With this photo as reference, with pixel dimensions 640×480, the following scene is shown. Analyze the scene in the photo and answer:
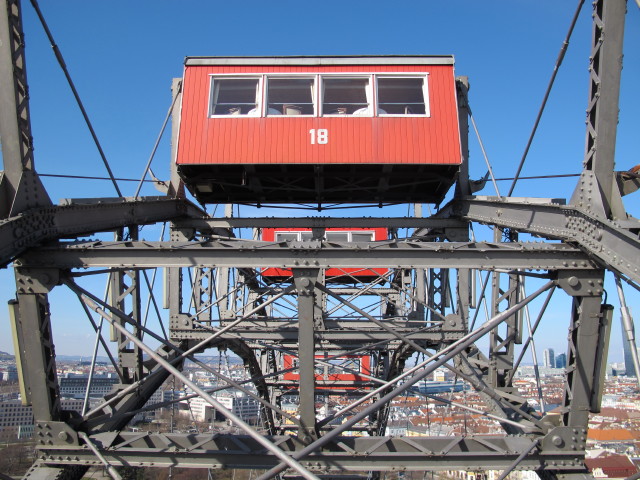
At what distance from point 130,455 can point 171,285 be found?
4831 mm

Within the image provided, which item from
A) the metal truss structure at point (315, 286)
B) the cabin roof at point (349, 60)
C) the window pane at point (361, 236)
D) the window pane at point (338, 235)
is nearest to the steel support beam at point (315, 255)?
the metal truss structure at point (315, 286)

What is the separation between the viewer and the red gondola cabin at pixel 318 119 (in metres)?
10.3

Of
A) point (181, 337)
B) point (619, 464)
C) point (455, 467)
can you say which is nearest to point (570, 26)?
point (455, 467)

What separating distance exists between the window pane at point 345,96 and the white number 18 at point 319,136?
18.9 inches

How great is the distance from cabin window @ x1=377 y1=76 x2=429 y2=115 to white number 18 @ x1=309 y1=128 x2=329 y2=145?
49.6 inches

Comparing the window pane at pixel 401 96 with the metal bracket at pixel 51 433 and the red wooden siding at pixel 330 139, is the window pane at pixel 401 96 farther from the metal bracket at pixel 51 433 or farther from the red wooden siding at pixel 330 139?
the metal bracket at pixel 51 433

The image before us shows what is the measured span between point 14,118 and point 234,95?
463 cm

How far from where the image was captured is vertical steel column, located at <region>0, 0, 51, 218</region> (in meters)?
7.02

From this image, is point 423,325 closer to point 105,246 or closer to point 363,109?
point 363,109

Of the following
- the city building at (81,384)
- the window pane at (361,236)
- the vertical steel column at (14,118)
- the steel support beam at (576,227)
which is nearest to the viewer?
the steel support beam at (576,227)

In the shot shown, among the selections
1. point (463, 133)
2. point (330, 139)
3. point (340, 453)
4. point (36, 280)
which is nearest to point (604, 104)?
point (463, 133)

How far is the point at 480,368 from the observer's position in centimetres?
1151

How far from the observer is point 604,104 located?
6.68m

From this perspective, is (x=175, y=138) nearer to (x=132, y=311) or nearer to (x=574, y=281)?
(x=132, y=311)
